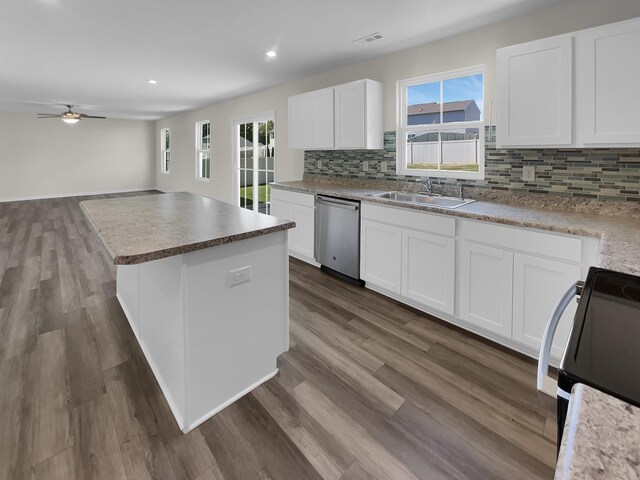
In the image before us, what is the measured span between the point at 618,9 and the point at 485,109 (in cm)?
97

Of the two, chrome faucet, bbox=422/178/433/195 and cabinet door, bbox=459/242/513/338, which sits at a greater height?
chrome faucet, bbox=422/178/433/195

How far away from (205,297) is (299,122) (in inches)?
128

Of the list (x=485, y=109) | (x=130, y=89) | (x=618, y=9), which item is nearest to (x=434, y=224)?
(x=485, y=109)

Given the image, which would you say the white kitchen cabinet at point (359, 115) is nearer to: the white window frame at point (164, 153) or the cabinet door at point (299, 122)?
the cabinet door at point (299, 122)

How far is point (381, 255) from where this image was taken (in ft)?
10.4

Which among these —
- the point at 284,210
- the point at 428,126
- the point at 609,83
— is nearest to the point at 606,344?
the point at 609,83

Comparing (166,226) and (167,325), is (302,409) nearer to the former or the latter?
(167,325)

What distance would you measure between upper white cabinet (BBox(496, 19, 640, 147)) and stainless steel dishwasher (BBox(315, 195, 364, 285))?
1.44 metres

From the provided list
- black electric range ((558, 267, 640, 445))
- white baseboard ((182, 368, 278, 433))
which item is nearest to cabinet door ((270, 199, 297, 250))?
white baseboard ((182, 368, 278, 433))

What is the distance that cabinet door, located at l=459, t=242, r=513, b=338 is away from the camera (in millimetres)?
2332

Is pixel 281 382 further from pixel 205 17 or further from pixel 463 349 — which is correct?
pixel 205 17

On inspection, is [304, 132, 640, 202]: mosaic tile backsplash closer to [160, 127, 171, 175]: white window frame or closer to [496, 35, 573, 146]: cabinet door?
[496, 35, 573, 146]: cabinet door

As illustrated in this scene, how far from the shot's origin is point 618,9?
230cm

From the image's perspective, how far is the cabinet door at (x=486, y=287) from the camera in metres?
2.33
